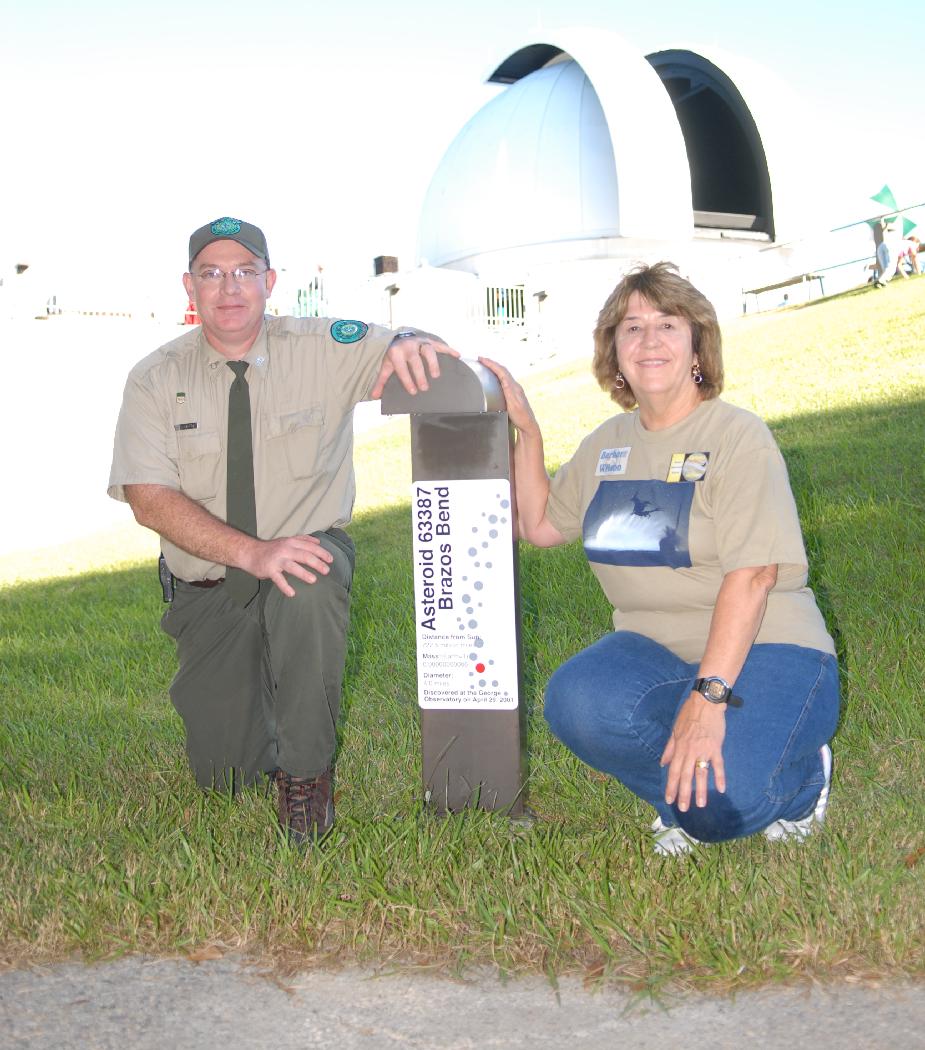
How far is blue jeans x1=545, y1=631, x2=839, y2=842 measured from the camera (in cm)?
274

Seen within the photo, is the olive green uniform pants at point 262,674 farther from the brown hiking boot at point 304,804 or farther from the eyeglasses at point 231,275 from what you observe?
the eyeglasses at point 231,275

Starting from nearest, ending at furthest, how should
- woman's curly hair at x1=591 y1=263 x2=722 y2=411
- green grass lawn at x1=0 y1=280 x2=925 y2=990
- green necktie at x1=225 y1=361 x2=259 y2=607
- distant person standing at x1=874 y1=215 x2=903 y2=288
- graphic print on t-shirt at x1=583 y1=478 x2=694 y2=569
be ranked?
green grass lawn at x1=0 y1=280 x2=925 y2=990 → graphic print on t-shirt at x1=583 y1=478 x2=694 y2=569 → woman's curly hair at x1=591 y1=263 x2=722 y2=411 → green necktie at x1=225 y1=361 x2=259 y2=607 → distant person standing at x1=874 y1=215 x2=903 y2=288

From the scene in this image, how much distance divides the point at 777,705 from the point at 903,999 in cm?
71

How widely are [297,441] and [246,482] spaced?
7.1 inches

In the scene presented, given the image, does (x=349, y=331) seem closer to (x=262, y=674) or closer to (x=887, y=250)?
(x=262, y=674)

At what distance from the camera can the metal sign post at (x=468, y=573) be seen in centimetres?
306

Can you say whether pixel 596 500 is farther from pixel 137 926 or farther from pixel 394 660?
pixel 394 660

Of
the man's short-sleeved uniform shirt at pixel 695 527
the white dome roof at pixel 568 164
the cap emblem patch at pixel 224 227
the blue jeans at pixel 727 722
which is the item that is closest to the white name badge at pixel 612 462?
the man's short-sleeved uniform shirt at pixel 695 527

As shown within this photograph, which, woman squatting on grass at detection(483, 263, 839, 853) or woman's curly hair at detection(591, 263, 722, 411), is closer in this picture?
woman squatting on grass at detection(483, 263, 839, 853)

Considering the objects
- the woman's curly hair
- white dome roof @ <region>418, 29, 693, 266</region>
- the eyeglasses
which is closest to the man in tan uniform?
the eyeglasses

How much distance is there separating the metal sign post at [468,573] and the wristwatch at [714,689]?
0.54 m

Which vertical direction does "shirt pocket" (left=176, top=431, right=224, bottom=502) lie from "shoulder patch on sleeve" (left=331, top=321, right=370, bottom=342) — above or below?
below

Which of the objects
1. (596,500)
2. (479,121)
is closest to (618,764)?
(596,500)

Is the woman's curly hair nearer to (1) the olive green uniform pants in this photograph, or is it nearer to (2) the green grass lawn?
(1) the olive green uniform pants
